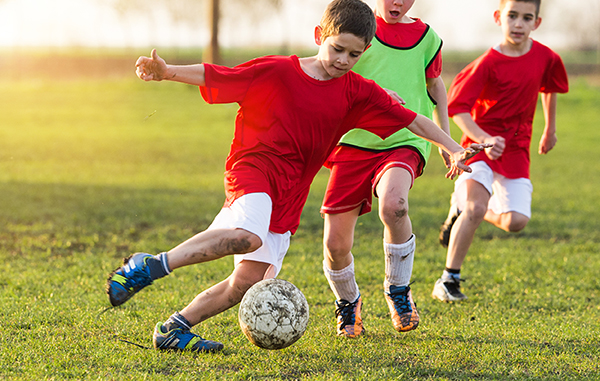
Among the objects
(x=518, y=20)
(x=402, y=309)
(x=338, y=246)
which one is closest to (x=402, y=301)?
(x=402, y=309)

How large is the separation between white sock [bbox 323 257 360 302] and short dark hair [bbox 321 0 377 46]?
5.00 ft

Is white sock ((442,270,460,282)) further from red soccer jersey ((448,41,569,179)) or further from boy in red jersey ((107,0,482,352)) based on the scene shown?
boy in red jersey ((107,0,482,352))

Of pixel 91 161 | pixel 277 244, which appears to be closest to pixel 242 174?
pixel 277 244

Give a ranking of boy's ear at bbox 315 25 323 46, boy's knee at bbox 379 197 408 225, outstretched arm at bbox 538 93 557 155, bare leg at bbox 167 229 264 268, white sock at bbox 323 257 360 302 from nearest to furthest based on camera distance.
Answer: bare leg at bbox 167 229 264 268 → boy's ear at bbox 315 25 323 46 → boy's knee at bbox 379 197 408 225 → white sock at bbox 323 257 360 302 → outstretched arm at bbox 538 93 557 155

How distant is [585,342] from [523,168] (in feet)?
5.66

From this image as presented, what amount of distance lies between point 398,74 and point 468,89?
3.99 feet

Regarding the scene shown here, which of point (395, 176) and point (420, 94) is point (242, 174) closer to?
point (395, 176)

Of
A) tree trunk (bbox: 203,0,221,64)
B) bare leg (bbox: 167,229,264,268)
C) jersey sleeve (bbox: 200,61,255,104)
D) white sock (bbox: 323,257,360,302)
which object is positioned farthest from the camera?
tree trunk (bbox: 203,0,221,64)

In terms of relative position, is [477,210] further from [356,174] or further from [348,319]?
[348,319]

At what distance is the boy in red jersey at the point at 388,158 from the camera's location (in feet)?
13.2

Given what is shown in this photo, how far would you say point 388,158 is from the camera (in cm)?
402

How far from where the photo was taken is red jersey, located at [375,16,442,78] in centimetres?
409

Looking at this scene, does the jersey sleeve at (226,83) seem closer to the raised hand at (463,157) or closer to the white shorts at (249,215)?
the white shorts at (249,215)

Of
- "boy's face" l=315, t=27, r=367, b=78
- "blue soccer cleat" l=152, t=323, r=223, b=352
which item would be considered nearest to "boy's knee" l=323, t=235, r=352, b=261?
"blue soccer cleat" l=152, t=323, r=223, b=352
